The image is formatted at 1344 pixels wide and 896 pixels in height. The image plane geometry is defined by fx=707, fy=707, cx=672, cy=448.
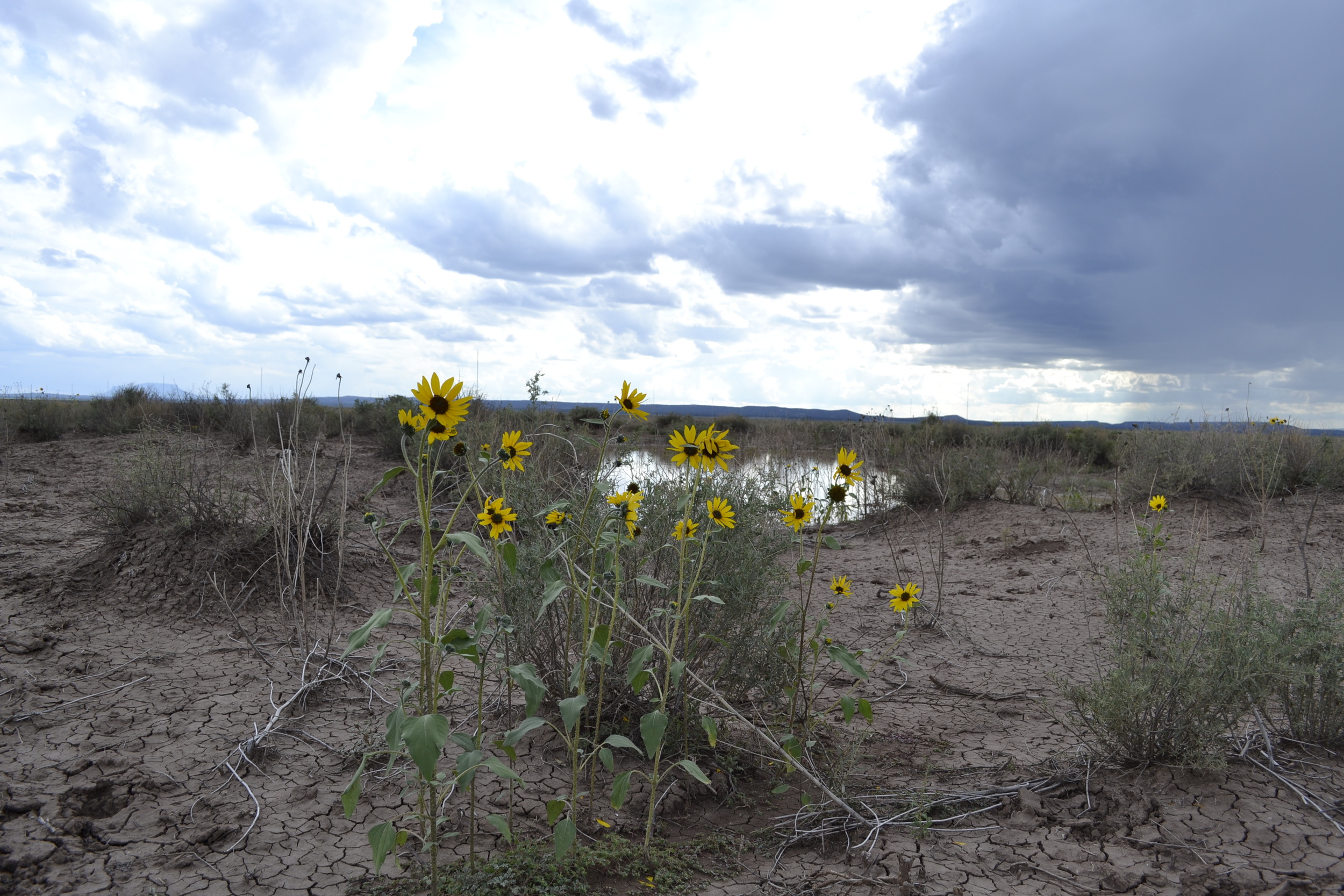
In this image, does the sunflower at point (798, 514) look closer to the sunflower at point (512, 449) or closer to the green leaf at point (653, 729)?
the green leaf at point (653, 729)

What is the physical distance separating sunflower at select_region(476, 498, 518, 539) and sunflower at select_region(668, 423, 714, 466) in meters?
0.60

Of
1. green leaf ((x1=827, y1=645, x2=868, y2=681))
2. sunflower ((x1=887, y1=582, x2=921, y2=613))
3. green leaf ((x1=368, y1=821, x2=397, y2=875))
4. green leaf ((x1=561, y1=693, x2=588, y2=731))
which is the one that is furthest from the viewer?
sunflower ((x1=887, y1=582, x2=921, y2=613))

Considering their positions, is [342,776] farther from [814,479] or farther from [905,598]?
[814,479]

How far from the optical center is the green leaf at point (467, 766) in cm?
176

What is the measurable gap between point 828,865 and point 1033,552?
5.75 m

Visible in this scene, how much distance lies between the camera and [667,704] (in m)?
3.07

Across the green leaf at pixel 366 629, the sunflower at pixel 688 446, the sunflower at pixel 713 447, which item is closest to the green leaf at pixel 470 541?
the green leaf at pixel 366 629

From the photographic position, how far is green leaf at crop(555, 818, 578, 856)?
1.91 m

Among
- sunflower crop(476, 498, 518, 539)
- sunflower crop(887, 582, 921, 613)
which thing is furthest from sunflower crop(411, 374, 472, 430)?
sunflower crop(887, 582, 921, 613)

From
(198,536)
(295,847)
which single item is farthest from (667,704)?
(198,536)

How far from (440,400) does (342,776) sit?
1.88m

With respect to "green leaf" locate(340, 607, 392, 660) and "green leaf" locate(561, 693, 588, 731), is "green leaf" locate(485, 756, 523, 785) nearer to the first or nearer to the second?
"green leaf" locate(561, 693, 588, 731)

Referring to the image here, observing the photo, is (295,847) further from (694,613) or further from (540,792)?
(694,613)

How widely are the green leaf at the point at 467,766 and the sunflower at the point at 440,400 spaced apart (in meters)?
0.83
